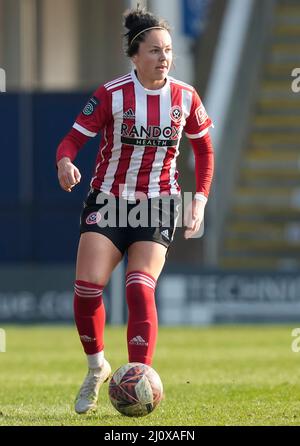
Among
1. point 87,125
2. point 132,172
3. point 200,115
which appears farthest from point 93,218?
point 200,115

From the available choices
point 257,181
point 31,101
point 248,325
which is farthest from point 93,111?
point 257,181

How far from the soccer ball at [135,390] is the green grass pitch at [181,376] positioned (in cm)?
7

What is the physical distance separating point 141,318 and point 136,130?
1.08 meters

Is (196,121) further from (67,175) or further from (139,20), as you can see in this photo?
(67,175)

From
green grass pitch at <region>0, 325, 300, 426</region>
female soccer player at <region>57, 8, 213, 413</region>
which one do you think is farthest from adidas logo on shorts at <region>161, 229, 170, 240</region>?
green grass pitch at <region>0, 325, 300, 426</region>

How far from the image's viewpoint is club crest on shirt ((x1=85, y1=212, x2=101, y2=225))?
748cm

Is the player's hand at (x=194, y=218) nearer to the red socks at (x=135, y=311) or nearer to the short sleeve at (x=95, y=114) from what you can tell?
the red socks at (x=135, y=311)

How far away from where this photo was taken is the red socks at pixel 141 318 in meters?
7.21

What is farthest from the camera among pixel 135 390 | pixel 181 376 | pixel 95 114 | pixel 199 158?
pixel 181 376

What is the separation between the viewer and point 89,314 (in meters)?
7.55

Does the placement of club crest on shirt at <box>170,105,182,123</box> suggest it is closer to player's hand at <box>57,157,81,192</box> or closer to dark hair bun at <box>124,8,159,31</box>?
dark hair bun at <box>124,8,159,31</box>

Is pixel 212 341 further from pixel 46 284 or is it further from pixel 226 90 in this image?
pixel 226 90

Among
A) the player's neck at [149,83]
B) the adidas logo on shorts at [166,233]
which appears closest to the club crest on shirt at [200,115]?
the player's neck at [149,83]

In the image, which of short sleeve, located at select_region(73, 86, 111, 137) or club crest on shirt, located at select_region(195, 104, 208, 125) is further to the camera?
club crest on shirt, located at select_region(195, 104, 208, 125)
